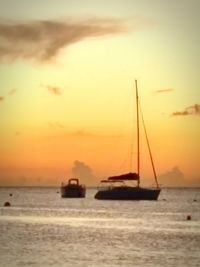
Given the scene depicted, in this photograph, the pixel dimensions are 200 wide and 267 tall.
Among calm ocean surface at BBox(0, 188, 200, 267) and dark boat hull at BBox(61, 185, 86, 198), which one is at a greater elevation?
dark boat hull at BBox(61, 185, 86, 198)

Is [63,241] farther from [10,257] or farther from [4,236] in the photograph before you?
[10,257]

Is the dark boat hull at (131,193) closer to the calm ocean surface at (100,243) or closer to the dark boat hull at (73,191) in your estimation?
the dark boat hull at (73,191)

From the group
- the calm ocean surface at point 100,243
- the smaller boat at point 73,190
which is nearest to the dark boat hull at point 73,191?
the smaller boat at point 73,190

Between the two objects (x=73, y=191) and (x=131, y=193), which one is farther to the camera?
(x=73, y=191)

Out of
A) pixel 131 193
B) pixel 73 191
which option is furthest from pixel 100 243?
pixel 73 191

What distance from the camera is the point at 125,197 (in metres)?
29.2

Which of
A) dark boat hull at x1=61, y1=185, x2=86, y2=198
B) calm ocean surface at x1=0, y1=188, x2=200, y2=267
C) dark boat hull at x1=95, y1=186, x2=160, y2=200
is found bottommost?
calm ocean surface at x1=0, y1=188, x2=200, y2=267

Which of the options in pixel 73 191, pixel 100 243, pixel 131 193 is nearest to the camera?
pixel 100 243

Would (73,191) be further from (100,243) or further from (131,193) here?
(100,243)

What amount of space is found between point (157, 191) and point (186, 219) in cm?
821

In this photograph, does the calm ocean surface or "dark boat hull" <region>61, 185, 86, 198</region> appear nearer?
the calm ocean surface

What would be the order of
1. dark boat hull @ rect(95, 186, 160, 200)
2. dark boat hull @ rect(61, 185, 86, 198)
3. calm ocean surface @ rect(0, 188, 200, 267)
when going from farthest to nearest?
dark boat hull @ rect(61, 185, 86, 198) < dark boat hull @ rect(95, 186, 160, 200) < calm ocean surface @ rect(0, 188, 200, 267)

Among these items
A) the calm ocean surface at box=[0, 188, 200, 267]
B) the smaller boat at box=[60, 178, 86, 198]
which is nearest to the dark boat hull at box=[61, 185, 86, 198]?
the smaller boat at box=[60, 178, 86, 198]

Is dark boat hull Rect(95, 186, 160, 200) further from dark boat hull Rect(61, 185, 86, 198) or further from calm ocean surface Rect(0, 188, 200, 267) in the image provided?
calm ocean surface Rect(0, 188, 200, 267)
